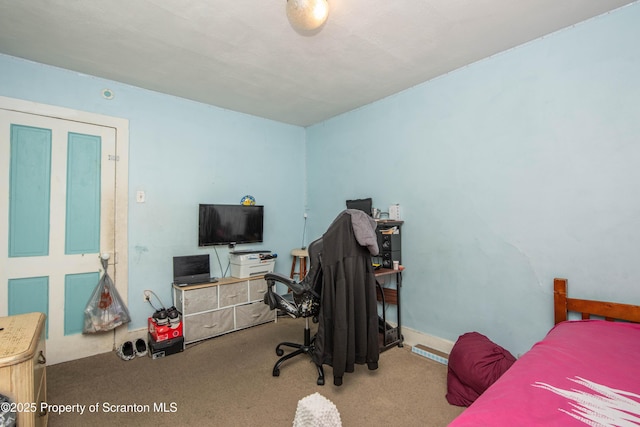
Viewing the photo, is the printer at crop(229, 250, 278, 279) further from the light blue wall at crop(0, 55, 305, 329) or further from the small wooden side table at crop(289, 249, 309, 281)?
the small wooden side table at crop(289, 249, 309, 281)

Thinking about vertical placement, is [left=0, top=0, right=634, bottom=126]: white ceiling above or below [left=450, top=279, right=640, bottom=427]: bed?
above

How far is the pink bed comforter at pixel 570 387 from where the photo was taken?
90 cm

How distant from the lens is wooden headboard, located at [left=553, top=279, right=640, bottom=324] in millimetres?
1829

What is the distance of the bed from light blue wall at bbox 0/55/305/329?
313 centimetres

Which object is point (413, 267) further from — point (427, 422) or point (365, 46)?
point (365, 46)

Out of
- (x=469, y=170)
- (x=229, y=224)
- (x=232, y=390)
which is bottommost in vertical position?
(x=232, y=390)

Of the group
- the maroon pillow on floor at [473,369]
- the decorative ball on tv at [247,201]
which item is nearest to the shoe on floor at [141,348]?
the decorative ball on tv at [247,201]

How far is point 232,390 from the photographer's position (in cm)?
221

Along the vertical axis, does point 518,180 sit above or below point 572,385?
above

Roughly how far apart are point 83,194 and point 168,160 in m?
0.83

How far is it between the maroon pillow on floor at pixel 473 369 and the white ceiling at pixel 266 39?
230 cm

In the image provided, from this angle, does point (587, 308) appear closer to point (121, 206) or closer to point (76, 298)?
point (121, 206)

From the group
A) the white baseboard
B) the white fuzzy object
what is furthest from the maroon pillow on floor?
the white fuzzy object

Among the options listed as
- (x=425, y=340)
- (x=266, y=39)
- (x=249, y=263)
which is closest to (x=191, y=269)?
(x=249, y=263)
